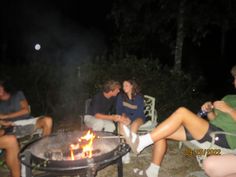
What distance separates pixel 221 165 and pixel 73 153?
5.47 feet

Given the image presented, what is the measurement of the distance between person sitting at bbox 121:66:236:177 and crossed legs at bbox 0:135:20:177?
4.88 ft

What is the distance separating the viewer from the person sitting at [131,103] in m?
5.09

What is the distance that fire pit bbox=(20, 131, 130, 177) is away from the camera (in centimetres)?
327

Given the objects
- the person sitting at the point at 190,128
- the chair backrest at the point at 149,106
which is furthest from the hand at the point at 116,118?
the chair backrest at the point at 149,106

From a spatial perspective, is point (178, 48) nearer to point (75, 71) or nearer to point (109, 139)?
point (75, 71)

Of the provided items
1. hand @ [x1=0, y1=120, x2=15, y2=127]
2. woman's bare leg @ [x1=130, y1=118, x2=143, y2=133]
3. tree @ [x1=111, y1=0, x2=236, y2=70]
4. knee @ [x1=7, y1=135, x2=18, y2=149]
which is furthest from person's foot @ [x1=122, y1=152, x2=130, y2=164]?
tree @ [x1=111, y1=0, x2=236, y2=70]

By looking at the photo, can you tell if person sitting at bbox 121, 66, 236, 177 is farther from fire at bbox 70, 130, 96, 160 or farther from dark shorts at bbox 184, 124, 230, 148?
fire at bbox 70, 130, 96, 160

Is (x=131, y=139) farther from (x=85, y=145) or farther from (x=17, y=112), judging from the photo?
(x=17, y=112)

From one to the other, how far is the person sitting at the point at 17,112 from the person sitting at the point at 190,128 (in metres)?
1.67

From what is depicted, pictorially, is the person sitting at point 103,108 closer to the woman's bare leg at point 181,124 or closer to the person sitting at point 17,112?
the person sitting at point 17,112

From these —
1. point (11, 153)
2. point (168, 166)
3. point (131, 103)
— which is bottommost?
point (168, 166)

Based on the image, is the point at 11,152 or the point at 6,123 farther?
the point at 6,123

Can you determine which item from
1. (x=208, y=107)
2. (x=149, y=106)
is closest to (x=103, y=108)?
(x=149, y=106)

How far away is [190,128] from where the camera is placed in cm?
403
